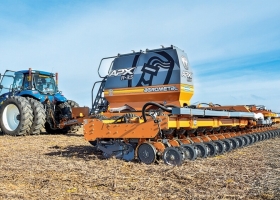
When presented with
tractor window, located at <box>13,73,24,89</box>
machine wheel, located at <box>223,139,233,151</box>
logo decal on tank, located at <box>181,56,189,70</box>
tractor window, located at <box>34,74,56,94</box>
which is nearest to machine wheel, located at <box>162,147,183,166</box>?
machine wheel, located at <box>223,139,233,151</box>

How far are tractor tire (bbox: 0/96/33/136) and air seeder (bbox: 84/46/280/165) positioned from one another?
3822 millimetres

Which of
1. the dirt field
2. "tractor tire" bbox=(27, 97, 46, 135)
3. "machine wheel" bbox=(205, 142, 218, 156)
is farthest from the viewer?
"tractor tire" bbox=(27, 97, 46, 135)

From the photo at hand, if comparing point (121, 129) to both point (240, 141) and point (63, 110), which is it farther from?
point (63, 110)

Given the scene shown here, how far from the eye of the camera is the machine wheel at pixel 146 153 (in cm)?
557

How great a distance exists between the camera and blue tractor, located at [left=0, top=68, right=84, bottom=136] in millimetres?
11469

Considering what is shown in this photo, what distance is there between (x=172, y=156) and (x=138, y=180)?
1062mm

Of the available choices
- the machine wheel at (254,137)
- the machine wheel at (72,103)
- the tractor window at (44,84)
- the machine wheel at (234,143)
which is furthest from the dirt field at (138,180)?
the tractor window at (44,84)

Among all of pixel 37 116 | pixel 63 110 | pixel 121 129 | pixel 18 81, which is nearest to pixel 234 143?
pixel 121 129

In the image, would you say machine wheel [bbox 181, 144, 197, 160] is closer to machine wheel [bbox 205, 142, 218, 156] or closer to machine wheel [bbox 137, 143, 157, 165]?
machine wheel [bbox 137, 143, 157, 165]

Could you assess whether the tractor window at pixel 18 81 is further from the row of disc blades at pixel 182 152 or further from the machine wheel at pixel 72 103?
the row of disc blades at pixel 182 152

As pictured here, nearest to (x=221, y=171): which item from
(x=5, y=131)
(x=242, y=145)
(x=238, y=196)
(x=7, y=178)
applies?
(x=238, y=196)

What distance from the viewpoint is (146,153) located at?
5637 mm

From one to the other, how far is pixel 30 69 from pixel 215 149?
8457 millimetres

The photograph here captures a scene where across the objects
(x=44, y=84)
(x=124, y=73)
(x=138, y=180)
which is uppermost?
(x=44, y=84)
